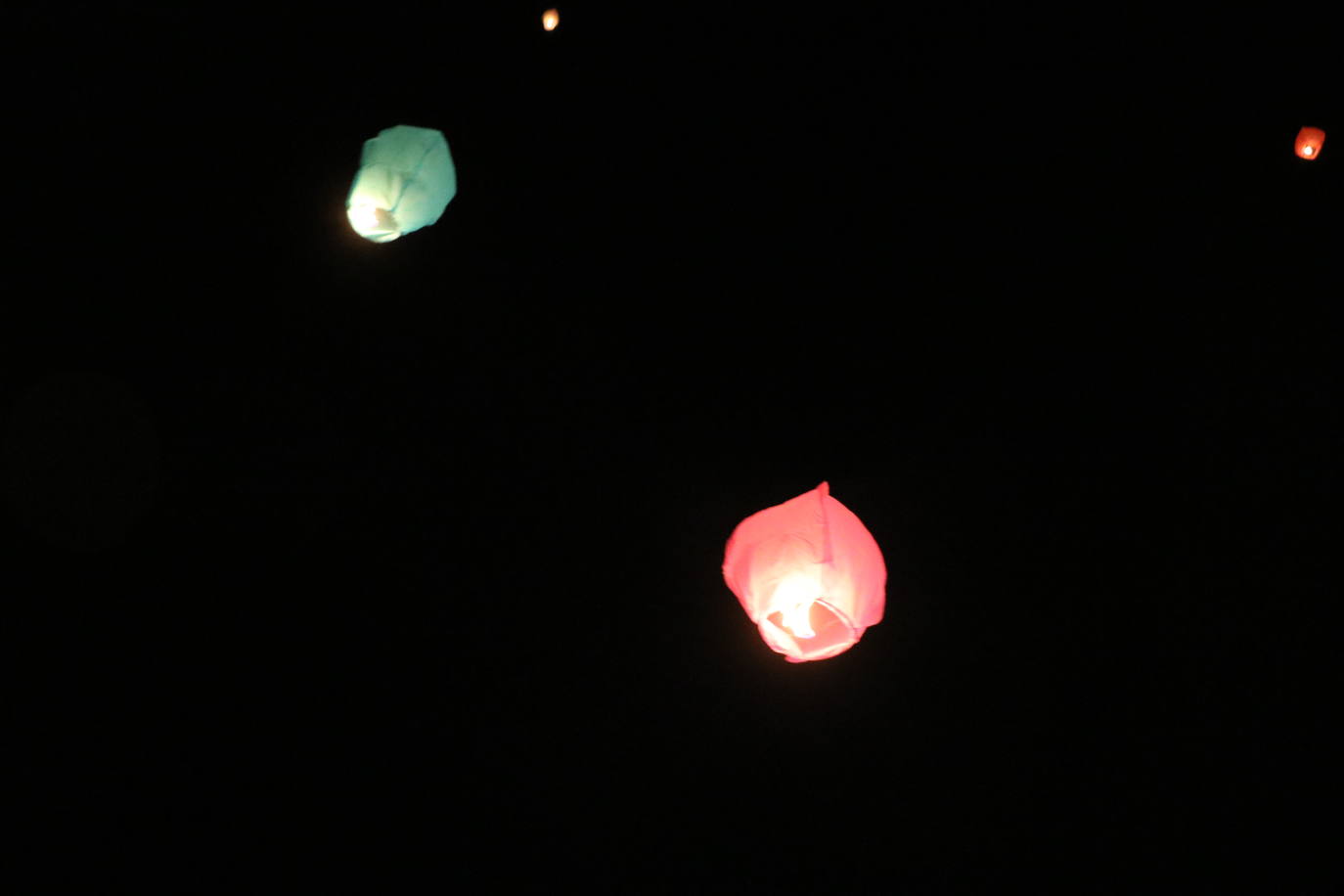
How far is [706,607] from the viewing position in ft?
9.12

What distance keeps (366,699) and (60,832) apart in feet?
2.96

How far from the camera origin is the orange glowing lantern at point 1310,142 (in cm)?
231

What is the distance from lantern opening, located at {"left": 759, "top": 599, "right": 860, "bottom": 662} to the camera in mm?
1802

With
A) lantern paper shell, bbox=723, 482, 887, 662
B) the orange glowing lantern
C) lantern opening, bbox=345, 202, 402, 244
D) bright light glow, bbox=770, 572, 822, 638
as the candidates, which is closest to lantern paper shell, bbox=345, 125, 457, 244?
lantern opening, bbox=345, 202, 402, 244

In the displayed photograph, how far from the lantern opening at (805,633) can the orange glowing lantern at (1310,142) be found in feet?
5.82

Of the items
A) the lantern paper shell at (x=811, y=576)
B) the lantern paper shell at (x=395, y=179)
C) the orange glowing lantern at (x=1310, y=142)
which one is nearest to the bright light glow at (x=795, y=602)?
the lantern paper shell at (x=811, y=576)

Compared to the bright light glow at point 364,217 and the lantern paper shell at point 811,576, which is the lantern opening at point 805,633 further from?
the bright light glow at point 364,217

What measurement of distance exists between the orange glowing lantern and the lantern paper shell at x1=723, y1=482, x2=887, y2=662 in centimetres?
163

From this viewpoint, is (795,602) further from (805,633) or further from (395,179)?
(395,179)

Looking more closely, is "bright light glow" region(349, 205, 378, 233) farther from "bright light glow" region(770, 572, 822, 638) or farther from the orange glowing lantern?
the orange glowing lantern

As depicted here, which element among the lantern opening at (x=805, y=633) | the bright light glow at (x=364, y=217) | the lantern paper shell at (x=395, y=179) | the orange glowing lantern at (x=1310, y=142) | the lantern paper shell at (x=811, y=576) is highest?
the orange glowing lantern at (x=1310, y=142)

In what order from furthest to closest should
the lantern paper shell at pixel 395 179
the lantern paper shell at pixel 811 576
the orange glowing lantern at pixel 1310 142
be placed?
the lantern paper shell at pixel 395 179 → the orange glowing lantern at pixel 1310 142 → the lantern paper shell at pixel 811 576

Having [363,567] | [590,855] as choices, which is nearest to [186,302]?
[363,567]

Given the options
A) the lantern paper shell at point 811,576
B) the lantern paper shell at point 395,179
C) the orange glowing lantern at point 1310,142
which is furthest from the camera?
the lantern paper shell at point 395,179
